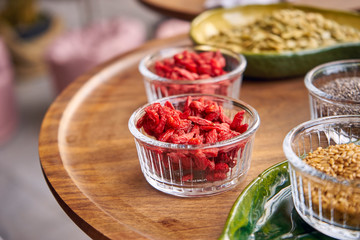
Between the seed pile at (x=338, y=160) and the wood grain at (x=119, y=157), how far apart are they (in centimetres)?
15

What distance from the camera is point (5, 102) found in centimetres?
234

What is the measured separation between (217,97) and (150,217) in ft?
0.95

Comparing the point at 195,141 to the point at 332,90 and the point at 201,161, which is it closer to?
the point at 201,161

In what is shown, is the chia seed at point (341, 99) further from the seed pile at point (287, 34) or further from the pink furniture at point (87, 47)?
the pink furniture at point (87, 47)

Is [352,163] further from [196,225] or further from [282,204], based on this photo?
[196,225]

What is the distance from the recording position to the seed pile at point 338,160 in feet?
2.10

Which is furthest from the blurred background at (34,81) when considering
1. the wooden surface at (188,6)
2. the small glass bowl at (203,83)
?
the small glass bowl at (203,83)

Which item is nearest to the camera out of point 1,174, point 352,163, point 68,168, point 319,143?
point 352,163

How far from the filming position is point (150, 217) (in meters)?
0.72

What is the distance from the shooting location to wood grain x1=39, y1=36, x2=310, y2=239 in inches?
27.7

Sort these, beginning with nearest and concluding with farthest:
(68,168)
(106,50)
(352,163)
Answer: (352,163), (68,168), (106,50)

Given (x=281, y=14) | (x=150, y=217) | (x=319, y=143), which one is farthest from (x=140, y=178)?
(x=281, y=14)

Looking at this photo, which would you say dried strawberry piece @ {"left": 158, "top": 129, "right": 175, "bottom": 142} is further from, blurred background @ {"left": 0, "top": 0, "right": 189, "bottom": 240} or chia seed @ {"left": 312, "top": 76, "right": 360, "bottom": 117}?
blurred background @ {"left": 0, "top": 0, "right": 189, "bottom": 240}

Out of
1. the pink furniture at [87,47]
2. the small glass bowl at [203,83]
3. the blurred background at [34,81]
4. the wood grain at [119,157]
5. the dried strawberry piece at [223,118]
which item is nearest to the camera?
the wood grain at [119,157]
